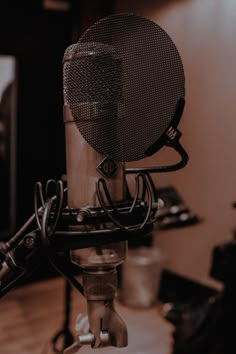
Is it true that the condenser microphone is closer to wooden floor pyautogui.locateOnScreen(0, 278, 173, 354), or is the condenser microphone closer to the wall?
the wall

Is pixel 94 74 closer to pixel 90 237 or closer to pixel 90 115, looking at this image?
pixel 90 115

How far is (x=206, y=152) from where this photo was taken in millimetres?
1488

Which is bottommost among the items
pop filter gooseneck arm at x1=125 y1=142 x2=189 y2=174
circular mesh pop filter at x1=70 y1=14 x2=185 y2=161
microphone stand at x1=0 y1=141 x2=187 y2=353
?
microphone stand at x1=0 y1=141 x2=187 y2=353

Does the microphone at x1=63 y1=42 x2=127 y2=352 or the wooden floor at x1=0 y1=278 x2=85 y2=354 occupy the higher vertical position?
the microphone at x1=63 y1=42 x2=127 y2=352

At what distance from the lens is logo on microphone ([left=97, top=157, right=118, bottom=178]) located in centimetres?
61

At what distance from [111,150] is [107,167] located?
0.03 m

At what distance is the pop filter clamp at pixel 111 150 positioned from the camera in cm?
59

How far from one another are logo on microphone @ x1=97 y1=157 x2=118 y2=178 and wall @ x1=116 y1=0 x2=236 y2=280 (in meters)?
0.34

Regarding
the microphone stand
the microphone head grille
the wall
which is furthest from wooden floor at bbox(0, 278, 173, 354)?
the microphone head grille

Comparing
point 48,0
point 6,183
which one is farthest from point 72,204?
point 48,0

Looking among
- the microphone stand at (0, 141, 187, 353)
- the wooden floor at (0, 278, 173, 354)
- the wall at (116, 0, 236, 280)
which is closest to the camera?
the microphone stand at (0, 141, 187, 353)

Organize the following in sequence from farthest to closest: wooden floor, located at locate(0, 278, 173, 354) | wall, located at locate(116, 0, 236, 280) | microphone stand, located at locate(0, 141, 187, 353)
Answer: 1. wooden floor, located at locate(0, 278, 173, 354)
2. wall, located at locate(116, 0, 236, 280)
3. microphone stand, located at locate(0, 141, 187, 353)

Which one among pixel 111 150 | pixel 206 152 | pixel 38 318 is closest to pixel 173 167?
pixel 111 150

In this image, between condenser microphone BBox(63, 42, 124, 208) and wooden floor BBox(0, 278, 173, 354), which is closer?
condenser microphone BBox(63, 42, 124, 208)
